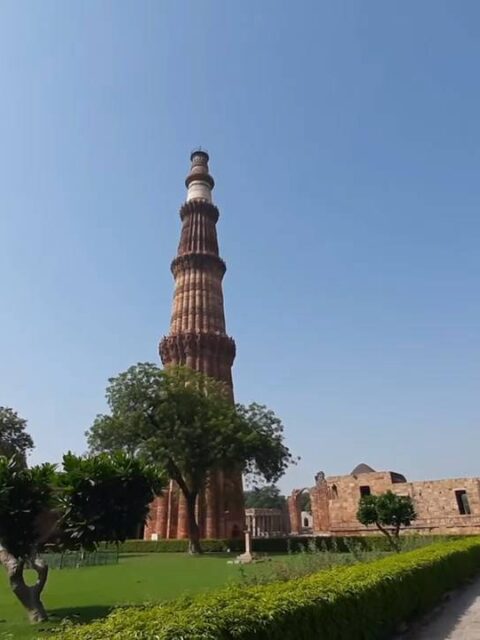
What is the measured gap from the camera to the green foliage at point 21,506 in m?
10.0

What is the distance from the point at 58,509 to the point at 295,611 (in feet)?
23.5

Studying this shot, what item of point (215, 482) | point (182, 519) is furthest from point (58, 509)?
point (215, 482)

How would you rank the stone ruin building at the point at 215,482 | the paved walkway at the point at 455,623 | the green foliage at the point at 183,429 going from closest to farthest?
the paved walkway at the point at 455,623 → the green foliage at the point at 183,429 → the stone ruin building at the point at 215,482

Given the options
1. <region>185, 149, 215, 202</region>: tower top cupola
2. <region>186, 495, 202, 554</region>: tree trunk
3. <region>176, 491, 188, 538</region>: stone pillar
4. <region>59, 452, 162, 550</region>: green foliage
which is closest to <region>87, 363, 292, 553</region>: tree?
<region>186, 495, 202, 554</region>: tree trunk

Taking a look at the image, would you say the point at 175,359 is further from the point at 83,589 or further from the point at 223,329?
the point at 83,589

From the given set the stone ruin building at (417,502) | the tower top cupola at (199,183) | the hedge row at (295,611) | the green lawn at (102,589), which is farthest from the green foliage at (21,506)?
the tower top cupola at (199,183)

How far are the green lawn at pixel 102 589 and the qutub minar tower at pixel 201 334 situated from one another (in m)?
16.4

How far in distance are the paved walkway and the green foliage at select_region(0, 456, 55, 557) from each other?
7304 mm

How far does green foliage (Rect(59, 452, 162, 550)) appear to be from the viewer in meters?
10.3

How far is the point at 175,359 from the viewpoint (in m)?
42.2

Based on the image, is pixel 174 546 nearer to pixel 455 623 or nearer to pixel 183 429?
pixel 183 429

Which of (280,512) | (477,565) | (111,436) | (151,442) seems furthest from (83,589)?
(280,512)

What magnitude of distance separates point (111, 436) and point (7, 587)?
1470cm

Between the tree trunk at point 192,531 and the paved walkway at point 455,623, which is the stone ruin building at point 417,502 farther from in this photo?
the paved walkway at point 455,623
